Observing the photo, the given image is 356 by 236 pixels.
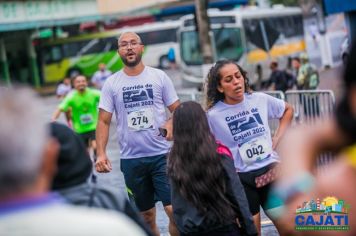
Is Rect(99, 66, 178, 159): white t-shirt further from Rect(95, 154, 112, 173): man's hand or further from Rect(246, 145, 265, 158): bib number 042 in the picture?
Rect(246, 145, 265, 158): bib number 042

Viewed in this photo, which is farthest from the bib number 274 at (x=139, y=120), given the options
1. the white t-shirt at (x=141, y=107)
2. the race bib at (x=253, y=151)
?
the race bib at (x=253, y=151)

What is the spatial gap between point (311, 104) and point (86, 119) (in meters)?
3.41

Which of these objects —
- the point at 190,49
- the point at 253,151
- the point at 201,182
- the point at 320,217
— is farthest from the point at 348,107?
the point at 190,49

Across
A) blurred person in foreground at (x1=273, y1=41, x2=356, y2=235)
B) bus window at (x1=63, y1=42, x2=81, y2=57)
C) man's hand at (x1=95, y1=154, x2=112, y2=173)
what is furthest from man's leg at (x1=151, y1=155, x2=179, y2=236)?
bus window at (x1=63, y1=42, x2=81, y2=57)

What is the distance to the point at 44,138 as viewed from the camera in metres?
2.28

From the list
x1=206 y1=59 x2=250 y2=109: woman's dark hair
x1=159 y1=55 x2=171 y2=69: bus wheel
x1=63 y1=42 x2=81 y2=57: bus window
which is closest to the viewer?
x1=206 y1=59 x2=250 y2=109: woman's dark hair

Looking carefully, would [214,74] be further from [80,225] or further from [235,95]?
[80,225]

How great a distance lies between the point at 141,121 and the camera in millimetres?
6953

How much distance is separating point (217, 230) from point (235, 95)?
1615 mm

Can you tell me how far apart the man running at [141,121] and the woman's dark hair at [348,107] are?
456 centimetres

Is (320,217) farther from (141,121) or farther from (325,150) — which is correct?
(141,121)

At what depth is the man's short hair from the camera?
217 cm

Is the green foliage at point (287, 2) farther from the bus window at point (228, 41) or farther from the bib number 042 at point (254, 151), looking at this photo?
the bib number 042 at point (254, 151)

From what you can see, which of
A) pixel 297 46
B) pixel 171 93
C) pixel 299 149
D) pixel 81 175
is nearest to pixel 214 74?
pixel 171 93
